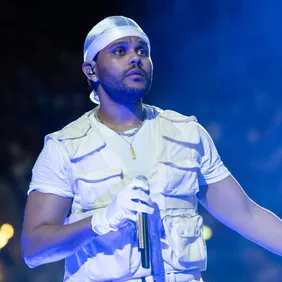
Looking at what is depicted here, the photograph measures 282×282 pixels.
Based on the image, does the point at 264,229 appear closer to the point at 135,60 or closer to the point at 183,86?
the point at 135,60

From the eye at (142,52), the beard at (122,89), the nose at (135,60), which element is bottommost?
the beard at (122,89)

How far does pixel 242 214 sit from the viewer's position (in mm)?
2236

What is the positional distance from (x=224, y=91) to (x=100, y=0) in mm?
905

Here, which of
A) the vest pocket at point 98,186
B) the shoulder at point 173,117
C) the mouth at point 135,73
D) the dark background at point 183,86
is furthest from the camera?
the dark background at point 183,86

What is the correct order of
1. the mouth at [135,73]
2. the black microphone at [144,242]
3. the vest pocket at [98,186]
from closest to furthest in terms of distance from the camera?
the black microphone at [144,242] < the vest pocket at [98,186] < the mouth at [135,73]

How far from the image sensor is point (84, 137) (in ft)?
7.03

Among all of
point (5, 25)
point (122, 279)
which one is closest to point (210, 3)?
point (5, 25)

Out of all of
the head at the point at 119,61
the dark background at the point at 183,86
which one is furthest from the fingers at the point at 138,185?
the dark background at the point at 183,86

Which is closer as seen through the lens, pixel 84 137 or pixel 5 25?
pixel 84 137

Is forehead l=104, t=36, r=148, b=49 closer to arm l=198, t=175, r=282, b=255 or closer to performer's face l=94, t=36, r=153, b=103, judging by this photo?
performer's face l=94, t=36, r=153, b=103

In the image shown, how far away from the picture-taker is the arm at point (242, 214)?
219cm

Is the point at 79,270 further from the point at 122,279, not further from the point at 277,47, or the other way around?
the point at 277,47

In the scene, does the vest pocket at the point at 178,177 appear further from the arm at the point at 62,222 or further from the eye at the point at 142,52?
the eye at the point at 142,52

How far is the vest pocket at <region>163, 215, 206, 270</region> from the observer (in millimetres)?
1958
